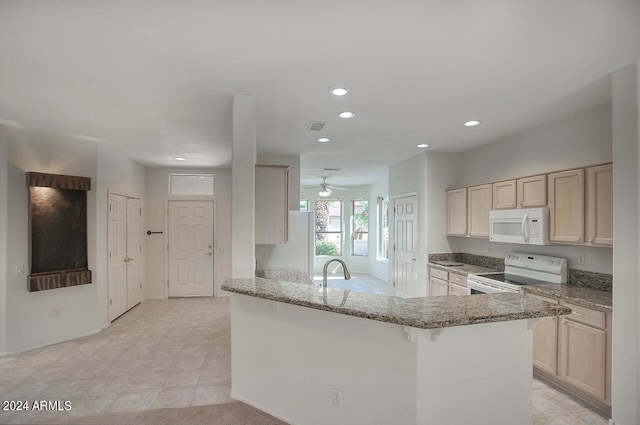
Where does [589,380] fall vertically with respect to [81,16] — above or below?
below

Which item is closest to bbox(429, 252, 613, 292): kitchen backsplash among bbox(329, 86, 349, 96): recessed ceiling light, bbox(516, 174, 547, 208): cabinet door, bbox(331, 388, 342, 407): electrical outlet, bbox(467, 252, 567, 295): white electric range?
bbox(467, 252, 567, 295): white electric range

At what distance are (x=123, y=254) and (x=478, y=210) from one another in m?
5.47

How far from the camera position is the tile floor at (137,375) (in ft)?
9.08

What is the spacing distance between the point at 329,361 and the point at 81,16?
8.02 ft

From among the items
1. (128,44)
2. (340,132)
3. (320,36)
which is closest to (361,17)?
(320,36)

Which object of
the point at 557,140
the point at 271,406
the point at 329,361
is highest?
the point at 557,140

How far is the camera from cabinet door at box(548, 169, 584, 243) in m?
3.11

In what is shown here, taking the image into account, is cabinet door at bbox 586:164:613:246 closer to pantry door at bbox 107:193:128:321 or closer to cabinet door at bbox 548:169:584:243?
cabinet door at bbox 548:169:584:243

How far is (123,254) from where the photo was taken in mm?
5625

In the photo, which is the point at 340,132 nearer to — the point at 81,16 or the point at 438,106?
the point at 438,106

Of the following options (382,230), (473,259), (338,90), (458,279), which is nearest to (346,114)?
(338,90)

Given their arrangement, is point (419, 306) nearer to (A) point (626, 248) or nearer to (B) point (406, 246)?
(A) point (626, 248)

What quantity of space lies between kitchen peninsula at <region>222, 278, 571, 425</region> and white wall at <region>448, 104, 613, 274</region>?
1.85 metres

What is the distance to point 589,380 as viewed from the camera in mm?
2742
